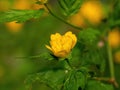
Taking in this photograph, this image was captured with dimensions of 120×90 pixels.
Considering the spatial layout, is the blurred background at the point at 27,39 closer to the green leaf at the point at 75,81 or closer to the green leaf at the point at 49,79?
the green leaf at the point at 49,79

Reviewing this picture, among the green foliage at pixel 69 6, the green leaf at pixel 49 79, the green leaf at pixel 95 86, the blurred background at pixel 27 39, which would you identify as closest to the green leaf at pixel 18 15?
the green foliage at pixel 69 6

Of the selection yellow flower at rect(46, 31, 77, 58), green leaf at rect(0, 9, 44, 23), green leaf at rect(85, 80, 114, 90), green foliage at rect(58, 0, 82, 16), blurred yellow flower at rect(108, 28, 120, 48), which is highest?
green leaf at rect(0, 9, 44, 23)

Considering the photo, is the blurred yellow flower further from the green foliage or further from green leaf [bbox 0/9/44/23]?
green leaf [bbox 0/9/44/23]

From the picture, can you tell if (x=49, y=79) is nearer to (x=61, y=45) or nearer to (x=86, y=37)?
(x=61, y=45)

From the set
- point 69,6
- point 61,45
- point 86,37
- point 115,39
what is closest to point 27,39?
point 115,39

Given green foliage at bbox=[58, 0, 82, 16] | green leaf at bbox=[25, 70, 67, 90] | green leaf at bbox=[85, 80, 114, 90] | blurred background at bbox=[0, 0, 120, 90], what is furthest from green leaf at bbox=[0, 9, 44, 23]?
blurred background at bbox=[0, 0, 120, 90]

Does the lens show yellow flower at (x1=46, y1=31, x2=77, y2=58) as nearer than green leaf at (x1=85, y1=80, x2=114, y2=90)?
Yes
